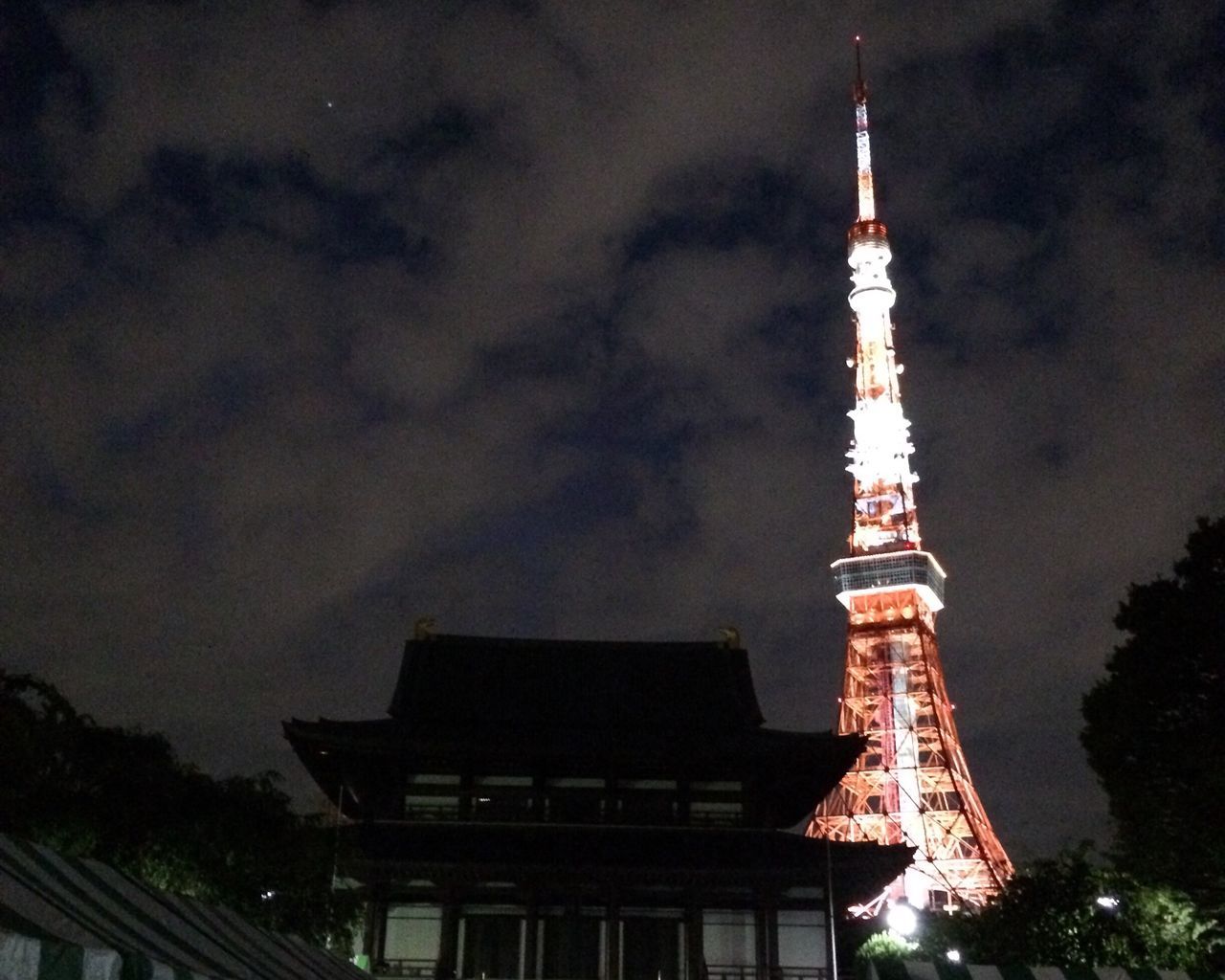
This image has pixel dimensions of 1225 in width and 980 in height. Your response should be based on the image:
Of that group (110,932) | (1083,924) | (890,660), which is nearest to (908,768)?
(890,660)

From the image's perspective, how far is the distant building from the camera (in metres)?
26.5

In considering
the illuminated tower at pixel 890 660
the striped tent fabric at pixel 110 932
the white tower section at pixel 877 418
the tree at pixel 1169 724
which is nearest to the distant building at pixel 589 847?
the tree at pixel 1169 724

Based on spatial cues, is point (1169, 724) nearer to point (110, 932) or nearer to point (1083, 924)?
point (1083, 924)

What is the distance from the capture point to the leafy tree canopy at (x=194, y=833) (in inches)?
658

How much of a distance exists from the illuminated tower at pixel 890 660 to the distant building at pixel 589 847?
22.9 metres

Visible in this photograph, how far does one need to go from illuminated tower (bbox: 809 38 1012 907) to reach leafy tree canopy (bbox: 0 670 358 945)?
35.3 meters

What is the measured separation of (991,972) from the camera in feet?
37.1

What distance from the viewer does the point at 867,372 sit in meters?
66.4

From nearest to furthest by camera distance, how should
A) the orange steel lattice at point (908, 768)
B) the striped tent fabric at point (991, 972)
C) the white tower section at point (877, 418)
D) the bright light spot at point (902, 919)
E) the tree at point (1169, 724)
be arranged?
the striped tent fabric at point (991, 972)
the tree at point (1169, 724)
the bright light spot at point (902, 919)
the orange steel lattice at point (908, 768)
the white tower section at point (877, 418)

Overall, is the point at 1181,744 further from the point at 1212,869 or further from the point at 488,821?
the point at 488,821

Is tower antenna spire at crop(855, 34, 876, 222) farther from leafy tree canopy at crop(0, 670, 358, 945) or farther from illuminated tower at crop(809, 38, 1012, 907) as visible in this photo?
leafy tree canopy at crop(0, 670, 358, 945)

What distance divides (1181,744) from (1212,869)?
103 inches

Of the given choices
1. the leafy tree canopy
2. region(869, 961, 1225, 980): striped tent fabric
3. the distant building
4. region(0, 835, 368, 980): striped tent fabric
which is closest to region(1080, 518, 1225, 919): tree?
the distant building

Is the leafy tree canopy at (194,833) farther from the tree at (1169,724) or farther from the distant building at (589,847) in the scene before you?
the tree at (1169,724)
